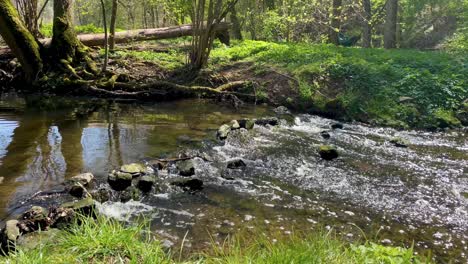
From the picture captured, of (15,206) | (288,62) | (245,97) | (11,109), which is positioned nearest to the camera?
(15,206)

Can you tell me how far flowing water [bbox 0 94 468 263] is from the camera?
4.45m

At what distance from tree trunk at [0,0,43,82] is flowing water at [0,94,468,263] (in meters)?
2.29

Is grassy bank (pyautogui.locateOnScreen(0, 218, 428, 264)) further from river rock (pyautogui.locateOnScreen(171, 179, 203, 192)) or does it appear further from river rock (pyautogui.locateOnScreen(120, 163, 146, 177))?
river rock (pyautogui.locateOnScreen(120, 163, 146, 177))

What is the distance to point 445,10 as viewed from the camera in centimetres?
2398

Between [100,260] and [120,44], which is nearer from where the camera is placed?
[100,260]

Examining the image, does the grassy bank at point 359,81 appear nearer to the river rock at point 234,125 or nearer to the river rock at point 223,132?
the river rock at point 234,125

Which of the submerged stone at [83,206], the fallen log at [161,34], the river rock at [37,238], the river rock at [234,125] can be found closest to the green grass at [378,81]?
the fallen log at [161,34]

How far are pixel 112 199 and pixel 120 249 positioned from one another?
2.00 metres

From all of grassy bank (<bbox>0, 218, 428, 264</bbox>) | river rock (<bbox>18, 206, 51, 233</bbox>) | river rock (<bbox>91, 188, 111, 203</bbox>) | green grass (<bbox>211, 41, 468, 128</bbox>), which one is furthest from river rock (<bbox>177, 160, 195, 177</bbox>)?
green grass (<bbox>211, 41, 468, 128</bbox>)

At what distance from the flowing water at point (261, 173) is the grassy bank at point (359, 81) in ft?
2.86

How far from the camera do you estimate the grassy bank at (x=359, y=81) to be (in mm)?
10023

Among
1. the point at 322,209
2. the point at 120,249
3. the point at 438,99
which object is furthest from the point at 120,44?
the point at 120,249

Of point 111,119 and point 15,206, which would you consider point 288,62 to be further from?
point 15,206

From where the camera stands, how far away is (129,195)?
16.4 ft
